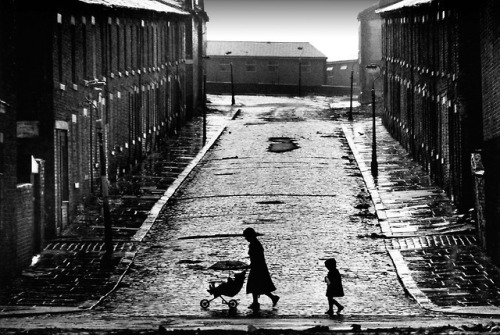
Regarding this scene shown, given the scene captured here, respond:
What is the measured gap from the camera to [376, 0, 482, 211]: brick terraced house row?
3566cm

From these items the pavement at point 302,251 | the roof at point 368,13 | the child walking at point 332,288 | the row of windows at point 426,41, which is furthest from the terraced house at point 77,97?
the roof at point 368,13

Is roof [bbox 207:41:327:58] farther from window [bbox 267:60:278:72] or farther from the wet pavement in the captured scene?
the wet pavement

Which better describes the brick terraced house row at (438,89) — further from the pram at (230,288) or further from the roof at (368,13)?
the roof at (368,13)

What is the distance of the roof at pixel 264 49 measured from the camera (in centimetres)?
10225

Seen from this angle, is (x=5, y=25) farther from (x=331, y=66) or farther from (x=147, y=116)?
(x=331, y=66)

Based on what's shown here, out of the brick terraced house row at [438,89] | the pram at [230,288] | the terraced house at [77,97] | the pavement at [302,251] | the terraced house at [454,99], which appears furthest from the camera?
the brick terraced house row at [438,89]

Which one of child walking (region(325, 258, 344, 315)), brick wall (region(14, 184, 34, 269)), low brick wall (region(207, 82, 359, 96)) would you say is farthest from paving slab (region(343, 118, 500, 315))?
low brick wall (region(207, 82, 359, 96))

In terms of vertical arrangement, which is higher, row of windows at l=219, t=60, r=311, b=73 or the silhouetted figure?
row of windows at l=219, t=60, r=311, b=73

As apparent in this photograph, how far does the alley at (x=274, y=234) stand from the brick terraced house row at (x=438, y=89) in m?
3.06

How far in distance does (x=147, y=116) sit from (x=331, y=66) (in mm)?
53651

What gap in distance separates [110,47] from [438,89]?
12.6 metres

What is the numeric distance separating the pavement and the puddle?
97.2 inches

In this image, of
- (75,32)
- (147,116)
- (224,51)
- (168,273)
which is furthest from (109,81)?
(224,51)

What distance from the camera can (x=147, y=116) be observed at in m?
54.4
